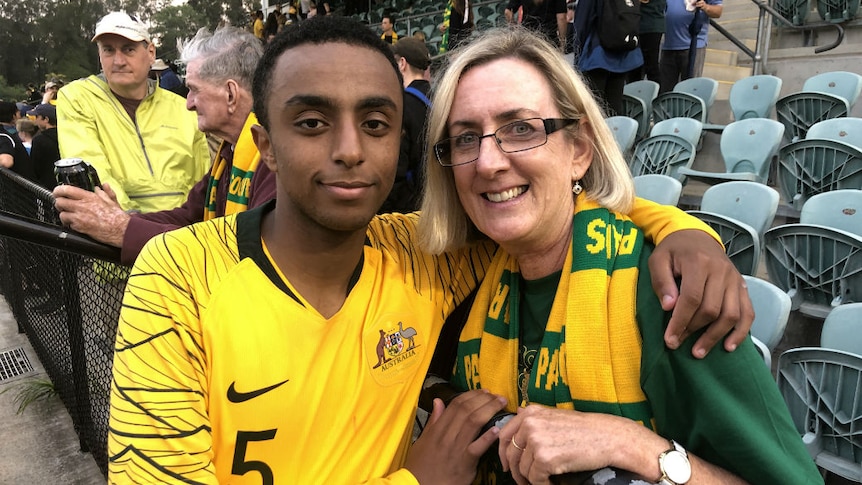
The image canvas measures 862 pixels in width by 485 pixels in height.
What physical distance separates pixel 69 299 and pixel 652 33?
6.57 metres

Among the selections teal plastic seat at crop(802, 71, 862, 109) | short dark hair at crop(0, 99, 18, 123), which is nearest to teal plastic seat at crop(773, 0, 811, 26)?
teal plastic seat at crop(802, 71, 862, 109)

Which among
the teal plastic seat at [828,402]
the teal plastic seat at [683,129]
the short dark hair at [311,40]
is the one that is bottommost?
the teal plastic seat at [828,402]

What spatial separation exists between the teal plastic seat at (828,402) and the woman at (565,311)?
6.21 ft

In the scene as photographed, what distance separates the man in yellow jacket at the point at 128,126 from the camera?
2.69 meters

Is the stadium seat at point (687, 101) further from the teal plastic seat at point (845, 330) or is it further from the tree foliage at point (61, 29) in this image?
the tree foliage at point (61, 29)

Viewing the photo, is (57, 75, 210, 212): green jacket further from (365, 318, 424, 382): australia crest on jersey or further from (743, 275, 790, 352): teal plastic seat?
(743, 275, 790, 352): teal plastic seat

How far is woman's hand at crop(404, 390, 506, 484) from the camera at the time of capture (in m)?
1.34

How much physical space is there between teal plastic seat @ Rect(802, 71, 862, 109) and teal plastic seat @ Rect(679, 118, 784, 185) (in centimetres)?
138

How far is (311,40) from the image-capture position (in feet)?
4.35

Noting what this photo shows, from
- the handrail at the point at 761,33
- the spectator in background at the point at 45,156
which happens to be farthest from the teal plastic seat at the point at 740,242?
the spectator in background at the point at 45,156

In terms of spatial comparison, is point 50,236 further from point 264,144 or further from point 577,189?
point 577,189

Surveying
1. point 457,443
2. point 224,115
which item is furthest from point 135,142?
point 457,443

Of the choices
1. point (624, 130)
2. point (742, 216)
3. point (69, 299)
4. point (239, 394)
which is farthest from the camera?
point (624, 130)

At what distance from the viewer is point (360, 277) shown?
149cm
